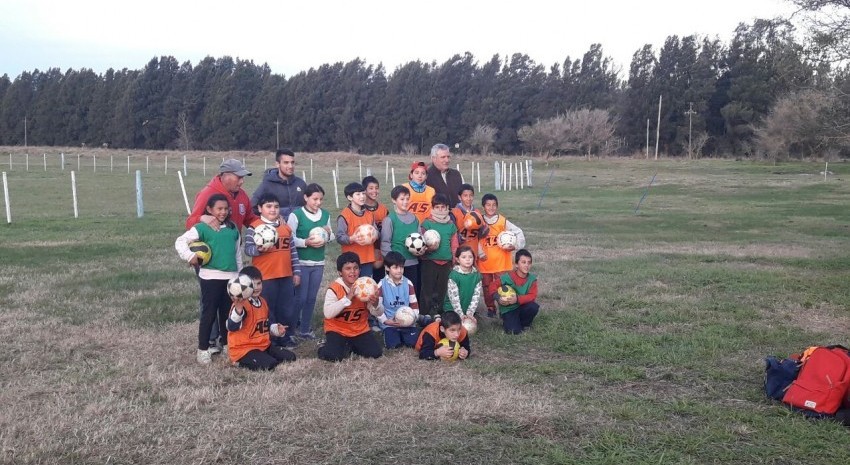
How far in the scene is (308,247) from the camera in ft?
23.7

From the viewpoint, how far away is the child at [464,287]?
757cm

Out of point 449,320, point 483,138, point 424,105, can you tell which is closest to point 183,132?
point 424,105

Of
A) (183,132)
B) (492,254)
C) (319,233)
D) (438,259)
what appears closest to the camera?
(319,233)

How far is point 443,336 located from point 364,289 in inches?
33.7

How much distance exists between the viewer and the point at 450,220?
7.99 meters

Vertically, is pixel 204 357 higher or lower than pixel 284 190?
lower

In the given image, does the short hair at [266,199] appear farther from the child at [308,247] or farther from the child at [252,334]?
the child at [252,334]

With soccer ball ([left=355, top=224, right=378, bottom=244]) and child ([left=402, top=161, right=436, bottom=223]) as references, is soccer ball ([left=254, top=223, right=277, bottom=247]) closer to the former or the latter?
soccer ball ([left=355, top=224, right=378, bottom=244])

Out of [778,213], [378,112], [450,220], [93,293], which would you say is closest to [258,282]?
[450,220]

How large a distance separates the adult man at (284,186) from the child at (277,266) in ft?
0.78

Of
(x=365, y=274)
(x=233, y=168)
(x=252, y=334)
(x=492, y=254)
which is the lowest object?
(x=252, y=334)

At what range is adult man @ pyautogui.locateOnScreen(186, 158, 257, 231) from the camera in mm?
6539

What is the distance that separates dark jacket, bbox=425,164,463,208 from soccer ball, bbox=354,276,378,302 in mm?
2199

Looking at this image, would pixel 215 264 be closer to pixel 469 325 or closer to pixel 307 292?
pixel 307 292
